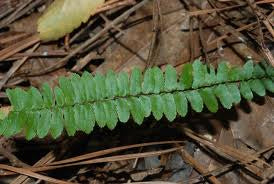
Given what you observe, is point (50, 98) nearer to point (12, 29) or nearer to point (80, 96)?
point (80, 96)

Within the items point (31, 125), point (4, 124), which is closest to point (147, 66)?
point (31, 125)

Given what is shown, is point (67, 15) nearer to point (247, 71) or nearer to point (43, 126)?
point (43, 126)

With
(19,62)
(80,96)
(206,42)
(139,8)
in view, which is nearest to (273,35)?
(206,42)

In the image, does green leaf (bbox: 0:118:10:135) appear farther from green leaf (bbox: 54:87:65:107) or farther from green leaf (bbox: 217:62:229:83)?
green leaf (bbox: 217:62:229:83)

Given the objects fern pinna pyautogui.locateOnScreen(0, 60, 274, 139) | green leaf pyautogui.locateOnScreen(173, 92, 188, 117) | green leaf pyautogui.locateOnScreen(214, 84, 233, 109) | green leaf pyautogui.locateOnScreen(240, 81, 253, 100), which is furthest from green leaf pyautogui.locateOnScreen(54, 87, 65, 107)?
green leaf pyautogui.locateOnScreen(240, 81, 253, 100)

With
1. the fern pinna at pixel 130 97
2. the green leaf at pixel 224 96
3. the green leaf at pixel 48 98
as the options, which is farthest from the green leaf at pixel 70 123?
the green leaf at pixel 224 96
